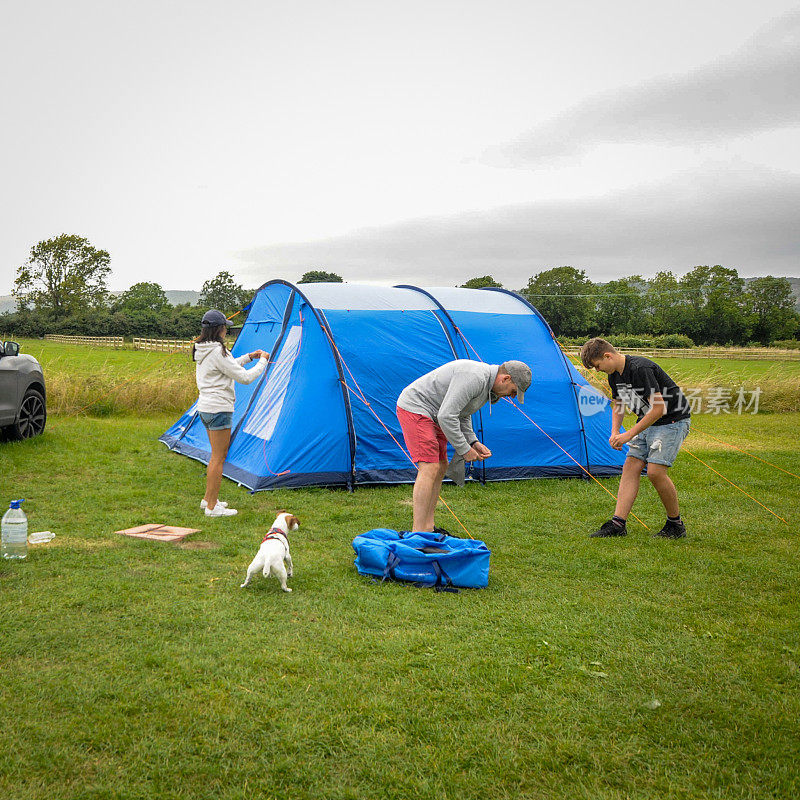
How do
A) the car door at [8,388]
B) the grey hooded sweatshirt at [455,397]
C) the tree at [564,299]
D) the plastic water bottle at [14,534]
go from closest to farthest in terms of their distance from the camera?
the plastic water bottle at [14,534] < the grey hooded sweatshirt at [455,397] < the car door at [8,388] < the tree at [564,299]

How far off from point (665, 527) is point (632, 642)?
2.51 m

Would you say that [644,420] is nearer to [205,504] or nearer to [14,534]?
[205,504]

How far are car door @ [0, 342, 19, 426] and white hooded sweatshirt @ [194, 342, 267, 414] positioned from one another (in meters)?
4.06

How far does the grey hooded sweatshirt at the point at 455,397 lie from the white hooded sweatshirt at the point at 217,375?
170cm

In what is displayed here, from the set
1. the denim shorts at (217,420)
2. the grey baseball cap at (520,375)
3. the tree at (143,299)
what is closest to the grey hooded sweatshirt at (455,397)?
the grey baseball cap at (520,375)

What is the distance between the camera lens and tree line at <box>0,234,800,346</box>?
40125 millimetres

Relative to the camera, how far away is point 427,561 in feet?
15.4

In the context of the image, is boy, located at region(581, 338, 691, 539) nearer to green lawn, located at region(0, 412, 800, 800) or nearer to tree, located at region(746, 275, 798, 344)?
green lawn, located at region(0, 412, 800, 800)

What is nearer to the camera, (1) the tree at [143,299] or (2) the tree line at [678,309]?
(2) the tree line at [678,309]

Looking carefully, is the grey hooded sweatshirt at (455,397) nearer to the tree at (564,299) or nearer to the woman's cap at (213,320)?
the woman's cap at (213,320)

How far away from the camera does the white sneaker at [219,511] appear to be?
6.33 meters

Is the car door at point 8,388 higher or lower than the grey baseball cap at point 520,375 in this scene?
lower

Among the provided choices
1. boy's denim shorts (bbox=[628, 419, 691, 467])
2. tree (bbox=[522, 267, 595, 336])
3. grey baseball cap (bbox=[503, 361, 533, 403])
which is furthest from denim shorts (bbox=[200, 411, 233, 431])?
tree (bbox=[522, 267, 595, 336])

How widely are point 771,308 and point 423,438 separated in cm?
4985
